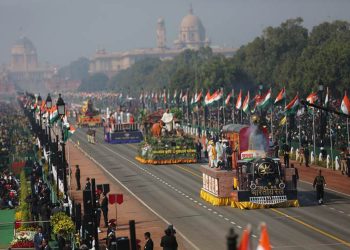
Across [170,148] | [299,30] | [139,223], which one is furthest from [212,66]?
[139,223]

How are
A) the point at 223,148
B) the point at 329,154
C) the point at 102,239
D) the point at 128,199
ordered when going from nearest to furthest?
the point at 102,239
the point at 223,148
the point at 128,199
the point at 329,154

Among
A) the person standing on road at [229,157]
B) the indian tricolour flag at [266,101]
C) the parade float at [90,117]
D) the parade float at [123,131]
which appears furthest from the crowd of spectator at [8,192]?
the parade float at [90,117]

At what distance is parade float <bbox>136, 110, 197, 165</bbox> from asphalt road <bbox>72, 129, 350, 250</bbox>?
811 centimetres

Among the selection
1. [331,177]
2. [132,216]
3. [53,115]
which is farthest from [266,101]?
[132,216]

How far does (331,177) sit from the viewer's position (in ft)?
195

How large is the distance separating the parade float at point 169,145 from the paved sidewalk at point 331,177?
8.60 m

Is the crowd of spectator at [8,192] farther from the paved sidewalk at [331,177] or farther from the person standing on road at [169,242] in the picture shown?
the person standing on road at [169,242]

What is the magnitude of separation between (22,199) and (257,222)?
1386 centimetres

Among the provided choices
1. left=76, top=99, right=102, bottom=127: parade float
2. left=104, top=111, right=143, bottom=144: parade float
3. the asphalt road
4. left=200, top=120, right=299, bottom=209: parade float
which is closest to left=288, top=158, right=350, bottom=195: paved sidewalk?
the asphalt road

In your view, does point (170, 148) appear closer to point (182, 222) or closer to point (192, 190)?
point (192, 190)

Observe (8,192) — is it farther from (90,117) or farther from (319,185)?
(90,117)

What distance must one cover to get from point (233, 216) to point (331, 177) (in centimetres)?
1650

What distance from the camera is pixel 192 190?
185 feet

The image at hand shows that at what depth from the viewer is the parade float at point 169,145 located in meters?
73.9
